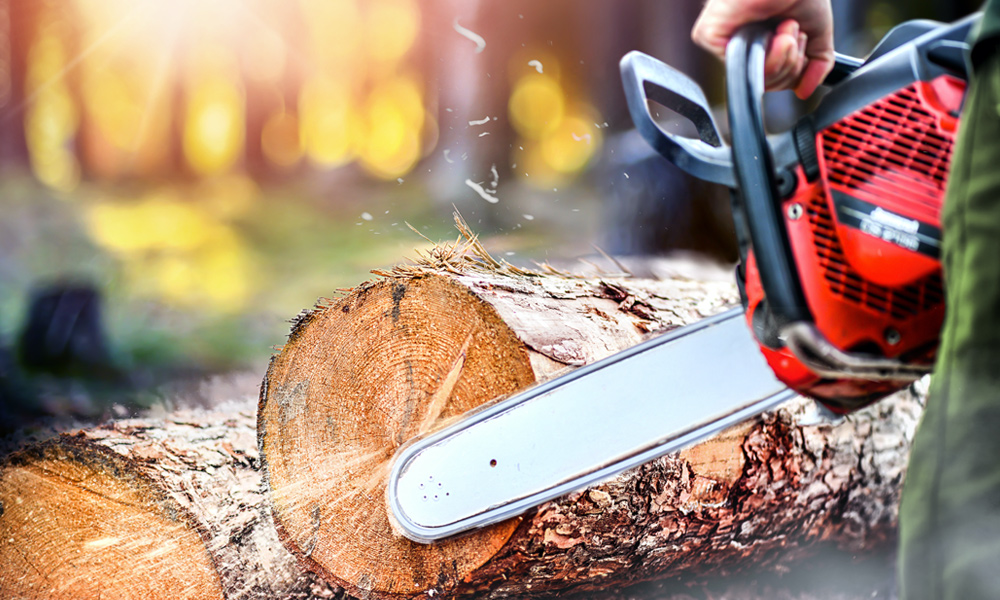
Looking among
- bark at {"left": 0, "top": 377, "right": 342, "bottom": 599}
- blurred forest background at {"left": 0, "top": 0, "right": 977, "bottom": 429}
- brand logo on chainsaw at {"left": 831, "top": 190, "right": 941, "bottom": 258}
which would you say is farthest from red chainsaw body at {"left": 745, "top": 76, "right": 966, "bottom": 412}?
bark at {"left": 0, "top": 377, "right": 342, "bottom": 599}

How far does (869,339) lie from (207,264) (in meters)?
1.81

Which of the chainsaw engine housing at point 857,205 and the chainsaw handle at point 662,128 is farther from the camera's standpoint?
the chainsaw handle at point 662,128

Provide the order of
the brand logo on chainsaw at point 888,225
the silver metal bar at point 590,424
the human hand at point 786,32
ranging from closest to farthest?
the brand logo on chainsaw at point 888,225, the human hand at point 786,32, the silver metal bar at point 590,424

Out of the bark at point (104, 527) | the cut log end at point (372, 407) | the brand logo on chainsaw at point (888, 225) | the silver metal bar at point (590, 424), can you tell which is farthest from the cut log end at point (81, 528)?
the brand logo on chainsaw at point (888, 225)

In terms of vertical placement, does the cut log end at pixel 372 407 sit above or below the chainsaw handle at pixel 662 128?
below

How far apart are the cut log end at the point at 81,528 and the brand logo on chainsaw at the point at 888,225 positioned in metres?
1.35

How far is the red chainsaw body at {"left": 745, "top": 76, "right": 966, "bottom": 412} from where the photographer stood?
691 millimetres

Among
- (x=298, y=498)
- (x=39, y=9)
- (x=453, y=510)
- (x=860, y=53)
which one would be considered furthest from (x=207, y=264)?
(x=860, y=53)

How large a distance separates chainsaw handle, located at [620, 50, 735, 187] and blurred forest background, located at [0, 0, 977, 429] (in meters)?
0.87

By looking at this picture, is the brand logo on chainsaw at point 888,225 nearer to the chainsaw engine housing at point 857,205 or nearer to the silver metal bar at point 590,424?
the chainsaw engine housing at point 857,205

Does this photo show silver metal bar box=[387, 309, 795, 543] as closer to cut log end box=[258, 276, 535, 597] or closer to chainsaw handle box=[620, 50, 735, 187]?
cut log end box=[258, 276, 535, 597]

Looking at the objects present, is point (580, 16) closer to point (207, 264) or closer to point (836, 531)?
point (207, 264)

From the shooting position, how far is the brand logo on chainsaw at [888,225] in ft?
2.24

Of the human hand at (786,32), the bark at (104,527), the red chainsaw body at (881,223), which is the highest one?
the human hand at (786,32)
